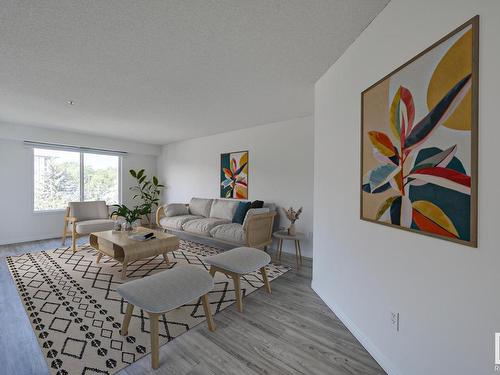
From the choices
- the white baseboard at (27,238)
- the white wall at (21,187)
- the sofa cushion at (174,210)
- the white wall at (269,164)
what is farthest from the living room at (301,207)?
the sofa cushion at (174,210)

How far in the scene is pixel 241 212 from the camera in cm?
424

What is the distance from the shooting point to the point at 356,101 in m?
1.83

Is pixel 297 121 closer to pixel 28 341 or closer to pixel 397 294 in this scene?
pixel 397 294

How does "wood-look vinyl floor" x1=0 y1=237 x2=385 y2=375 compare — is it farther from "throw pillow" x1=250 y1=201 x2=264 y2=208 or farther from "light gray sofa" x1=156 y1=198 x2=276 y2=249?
"throw pillow" x1=250 y1=201 x2=264 y2=208

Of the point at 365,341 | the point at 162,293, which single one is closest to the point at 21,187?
the point at 162,293

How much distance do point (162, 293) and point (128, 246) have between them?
1.50 meters

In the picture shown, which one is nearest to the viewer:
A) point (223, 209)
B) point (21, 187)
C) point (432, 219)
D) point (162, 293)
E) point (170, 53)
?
point (432, 219)

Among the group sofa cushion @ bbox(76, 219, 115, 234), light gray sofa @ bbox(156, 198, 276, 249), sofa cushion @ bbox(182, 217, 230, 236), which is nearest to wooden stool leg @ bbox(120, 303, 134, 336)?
light gray sofa @ bbox(156, 198, 276, 249)

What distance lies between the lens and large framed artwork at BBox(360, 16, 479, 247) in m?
0.96

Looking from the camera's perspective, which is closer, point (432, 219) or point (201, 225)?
point (432, 219)

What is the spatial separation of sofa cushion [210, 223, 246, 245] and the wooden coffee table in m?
0.81

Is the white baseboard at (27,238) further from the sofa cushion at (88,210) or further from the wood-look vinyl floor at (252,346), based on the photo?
the wood-look vinyl floor at (252,346)

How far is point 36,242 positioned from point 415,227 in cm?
617

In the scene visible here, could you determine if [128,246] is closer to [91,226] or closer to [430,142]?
[91,226]
